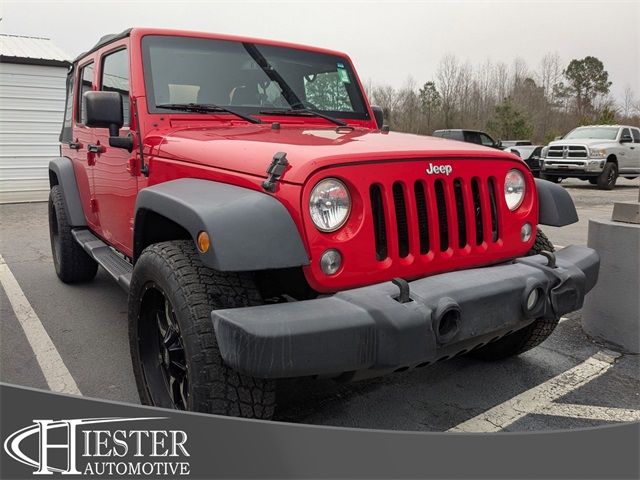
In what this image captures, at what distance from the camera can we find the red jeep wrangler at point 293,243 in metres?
1.95

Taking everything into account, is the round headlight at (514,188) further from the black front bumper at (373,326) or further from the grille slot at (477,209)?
the black front bumper at (373,326)

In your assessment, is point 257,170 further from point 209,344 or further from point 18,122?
point 18,122

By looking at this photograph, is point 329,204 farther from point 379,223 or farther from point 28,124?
point 28,124

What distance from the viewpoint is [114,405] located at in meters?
2.26

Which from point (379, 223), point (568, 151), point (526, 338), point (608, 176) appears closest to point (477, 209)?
point (379, 223)

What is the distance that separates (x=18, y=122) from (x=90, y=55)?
10.5 metres

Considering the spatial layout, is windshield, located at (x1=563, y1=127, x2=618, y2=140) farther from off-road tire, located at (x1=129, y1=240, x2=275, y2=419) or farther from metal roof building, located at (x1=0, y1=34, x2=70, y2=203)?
off-road tire, located at (x1=129, y1=240, x2=275, y2=419)

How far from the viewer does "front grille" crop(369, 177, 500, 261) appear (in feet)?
7.41

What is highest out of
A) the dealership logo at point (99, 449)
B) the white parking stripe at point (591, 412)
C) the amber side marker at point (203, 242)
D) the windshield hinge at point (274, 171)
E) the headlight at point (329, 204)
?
the windshield hinge at point (274, 171)

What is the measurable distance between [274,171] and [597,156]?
1570 centimetres

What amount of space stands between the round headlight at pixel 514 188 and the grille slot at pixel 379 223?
0.78 m

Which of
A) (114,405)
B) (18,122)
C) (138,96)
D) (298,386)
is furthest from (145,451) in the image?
(18,122)

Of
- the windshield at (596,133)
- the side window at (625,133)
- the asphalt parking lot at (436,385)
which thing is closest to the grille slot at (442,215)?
the asphalt parking lot at (436,385)

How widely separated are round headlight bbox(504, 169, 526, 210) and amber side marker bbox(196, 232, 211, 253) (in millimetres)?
1469
